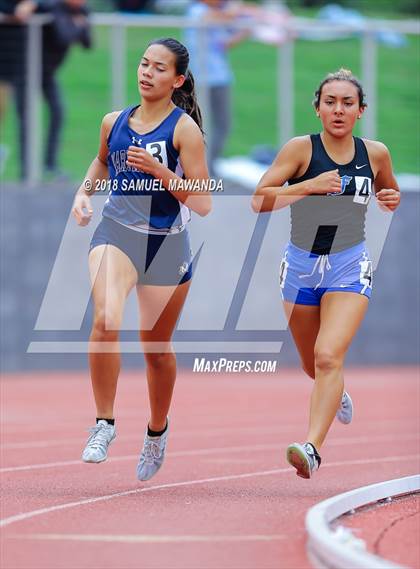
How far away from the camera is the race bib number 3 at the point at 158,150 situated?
8.05 metres

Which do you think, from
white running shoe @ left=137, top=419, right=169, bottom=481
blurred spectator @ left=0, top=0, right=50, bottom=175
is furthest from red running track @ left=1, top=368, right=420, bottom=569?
blurred spectator @ left=0, top=0, right=50, bottom=175

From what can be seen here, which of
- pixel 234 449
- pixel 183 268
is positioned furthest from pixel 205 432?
pixel 183 268

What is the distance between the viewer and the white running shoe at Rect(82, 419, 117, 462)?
787 cm

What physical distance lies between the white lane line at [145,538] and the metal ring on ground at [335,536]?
31 centimetres

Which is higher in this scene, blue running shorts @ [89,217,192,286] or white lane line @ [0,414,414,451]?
blue running shorts @ [89,217,192,286]

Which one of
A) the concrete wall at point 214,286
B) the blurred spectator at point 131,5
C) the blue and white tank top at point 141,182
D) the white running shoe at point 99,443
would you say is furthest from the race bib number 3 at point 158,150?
the blurred spectator at point 131,5

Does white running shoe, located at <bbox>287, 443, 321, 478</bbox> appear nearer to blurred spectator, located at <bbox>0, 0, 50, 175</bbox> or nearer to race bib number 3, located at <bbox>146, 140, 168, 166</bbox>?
race bib number 3, located at <bbox>146, 140, 168, 166</bbox>

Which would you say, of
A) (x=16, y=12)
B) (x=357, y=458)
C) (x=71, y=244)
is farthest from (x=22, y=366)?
(x=357, y=458)

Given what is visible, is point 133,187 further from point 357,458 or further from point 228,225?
point 228,225

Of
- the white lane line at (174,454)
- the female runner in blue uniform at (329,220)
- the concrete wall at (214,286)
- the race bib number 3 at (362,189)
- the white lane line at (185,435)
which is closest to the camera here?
the female runner in blue uniform at (329,220)

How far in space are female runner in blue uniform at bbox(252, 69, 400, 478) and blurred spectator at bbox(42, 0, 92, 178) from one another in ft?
26.5

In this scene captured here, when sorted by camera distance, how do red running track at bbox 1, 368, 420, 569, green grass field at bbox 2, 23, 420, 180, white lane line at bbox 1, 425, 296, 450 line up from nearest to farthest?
red running track at bbox 1, 368, 420, 569
white lane line at bbox 1, 425, 296, 450
green grass field at bbox 2, 23, 420, 180

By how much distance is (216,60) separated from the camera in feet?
55.0

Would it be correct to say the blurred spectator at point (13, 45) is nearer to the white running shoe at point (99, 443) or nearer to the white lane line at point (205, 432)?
the white lane line at point (205, 432)
